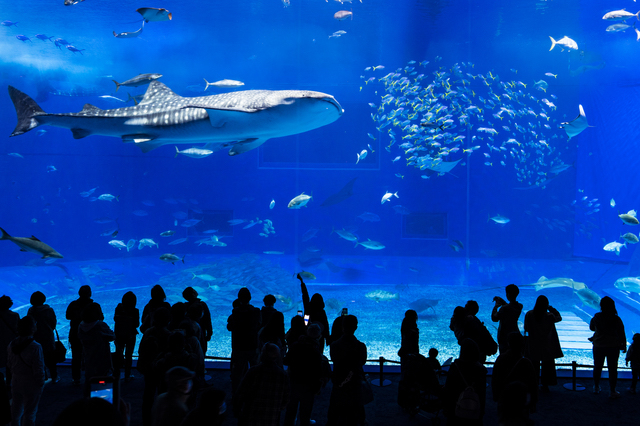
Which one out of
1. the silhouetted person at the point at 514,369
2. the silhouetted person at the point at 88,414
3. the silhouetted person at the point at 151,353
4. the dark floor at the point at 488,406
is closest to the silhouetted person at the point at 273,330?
the dark floor at the point at 488,406

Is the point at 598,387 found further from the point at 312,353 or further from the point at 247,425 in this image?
the point at 247,425

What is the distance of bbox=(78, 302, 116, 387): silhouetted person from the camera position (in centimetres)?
361

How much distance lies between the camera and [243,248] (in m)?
20.5

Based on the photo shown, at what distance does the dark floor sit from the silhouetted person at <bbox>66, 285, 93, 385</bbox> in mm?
208

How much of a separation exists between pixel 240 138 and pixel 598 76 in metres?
20.4

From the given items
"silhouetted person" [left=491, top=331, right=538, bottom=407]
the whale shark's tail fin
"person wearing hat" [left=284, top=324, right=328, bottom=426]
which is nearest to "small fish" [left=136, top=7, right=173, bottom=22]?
the whale shark's tail fin

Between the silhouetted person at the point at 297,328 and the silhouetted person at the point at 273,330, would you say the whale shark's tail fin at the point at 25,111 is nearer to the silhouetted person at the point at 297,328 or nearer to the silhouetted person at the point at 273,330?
the silhouetted person at the point at 273,330

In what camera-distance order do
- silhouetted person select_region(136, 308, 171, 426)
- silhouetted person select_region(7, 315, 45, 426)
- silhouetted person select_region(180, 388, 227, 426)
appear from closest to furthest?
silhouetted person select_region(180, 388, 227, 426), silhouetted person select_region(7, 315, 45, 426), silhouetted person select_region(136, 308, 171, 426)

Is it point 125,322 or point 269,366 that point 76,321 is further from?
point 269,366

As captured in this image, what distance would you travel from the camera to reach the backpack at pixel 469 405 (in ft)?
8.05

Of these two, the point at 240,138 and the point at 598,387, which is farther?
the point at 240,138

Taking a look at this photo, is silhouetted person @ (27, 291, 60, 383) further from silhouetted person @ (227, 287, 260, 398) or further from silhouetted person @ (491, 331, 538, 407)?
silhouetted person @ (491, 331, 538, 407)

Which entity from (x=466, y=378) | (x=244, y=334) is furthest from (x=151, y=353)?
(x=466, y=378)

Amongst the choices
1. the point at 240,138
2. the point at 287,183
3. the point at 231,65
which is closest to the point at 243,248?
the point at 287,183
